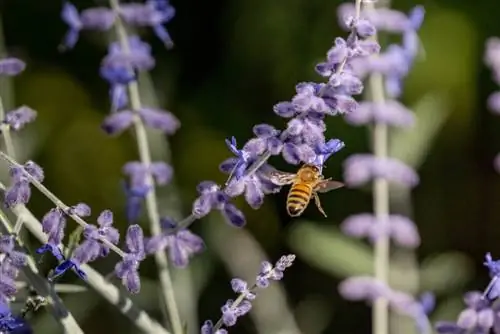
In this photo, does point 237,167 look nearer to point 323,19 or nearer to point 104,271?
point 104,271

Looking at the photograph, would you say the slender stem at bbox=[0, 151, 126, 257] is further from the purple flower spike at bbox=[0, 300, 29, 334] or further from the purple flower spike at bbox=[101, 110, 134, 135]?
the purple flower spike at bbox=[101, 110, 134, 135]

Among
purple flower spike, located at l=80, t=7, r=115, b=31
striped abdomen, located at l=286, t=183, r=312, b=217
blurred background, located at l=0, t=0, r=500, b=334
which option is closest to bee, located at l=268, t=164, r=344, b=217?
striped abdomen, located at l=286, t=183, r=312, b=217

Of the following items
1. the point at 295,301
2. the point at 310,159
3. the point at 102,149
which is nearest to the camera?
the point at 310,159

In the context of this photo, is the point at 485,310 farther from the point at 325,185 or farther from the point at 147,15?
the point at 147,15

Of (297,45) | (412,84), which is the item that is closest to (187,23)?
(297,45)

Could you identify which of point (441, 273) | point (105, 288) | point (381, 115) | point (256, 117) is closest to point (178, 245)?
point (105, 288)
